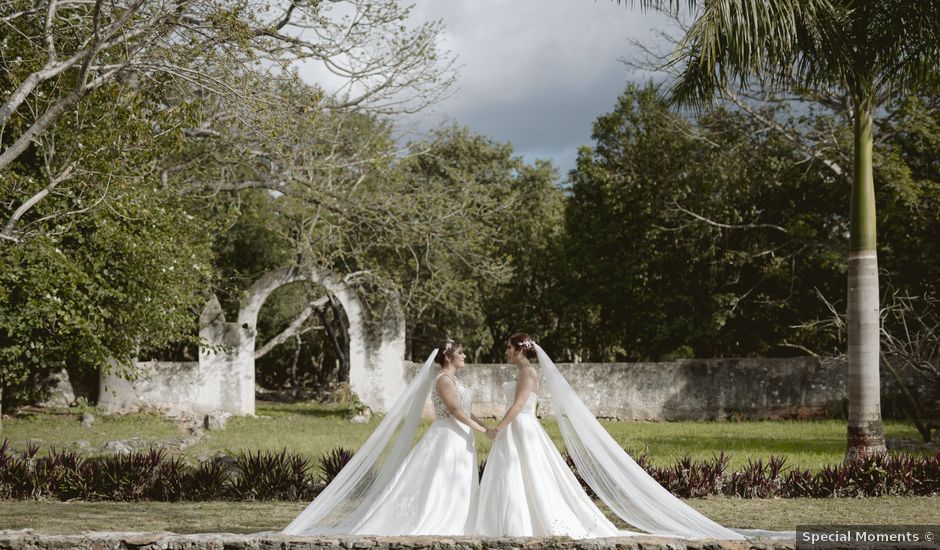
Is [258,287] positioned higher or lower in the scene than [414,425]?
higher

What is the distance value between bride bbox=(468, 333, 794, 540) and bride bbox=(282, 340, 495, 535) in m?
0.22

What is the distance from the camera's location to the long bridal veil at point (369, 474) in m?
7.18

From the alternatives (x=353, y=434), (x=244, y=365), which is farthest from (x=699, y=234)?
(x=244, y=365)

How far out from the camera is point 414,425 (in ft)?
25.5

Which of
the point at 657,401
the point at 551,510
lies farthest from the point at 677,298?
the point at 551,510

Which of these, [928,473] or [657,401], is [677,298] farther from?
[928,473]

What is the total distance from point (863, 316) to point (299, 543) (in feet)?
25.1

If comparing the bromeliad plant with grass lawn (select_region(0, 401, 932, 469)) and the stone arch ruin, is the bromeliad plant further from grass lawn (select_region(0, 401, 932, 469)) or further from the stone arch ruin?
the stone arch ruin

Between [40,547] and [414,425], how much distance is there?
3057mm

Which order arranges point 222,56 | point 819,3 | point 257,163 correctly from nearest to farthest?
point 819,3 → point 222,56 → point 257,163

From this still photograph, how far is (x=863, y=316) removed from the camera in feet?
35.4

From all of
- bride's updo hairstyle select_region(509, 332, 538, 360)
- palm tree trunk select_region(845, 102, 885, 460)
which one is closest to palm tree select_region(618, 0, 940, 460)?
palm tree trunk select_region(845, 102, 885, 460)

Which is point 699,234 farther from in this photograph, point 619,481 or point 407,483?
point 407,483

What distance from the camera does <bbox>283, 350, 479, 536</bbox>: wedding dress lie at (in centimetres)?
717
